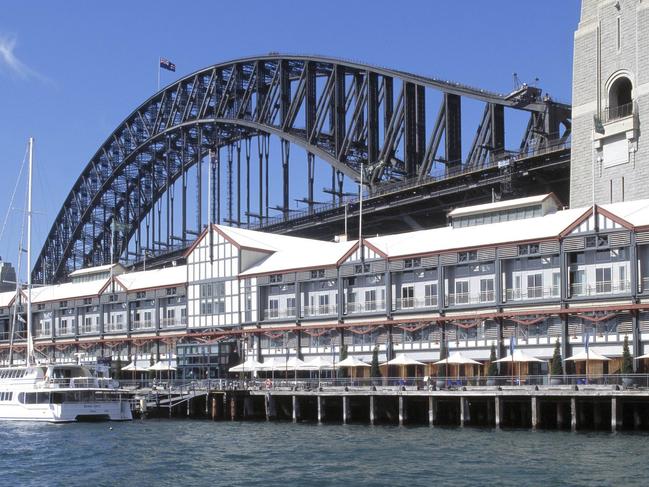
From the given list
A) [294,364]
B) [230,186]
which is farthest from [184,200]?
[294,364]

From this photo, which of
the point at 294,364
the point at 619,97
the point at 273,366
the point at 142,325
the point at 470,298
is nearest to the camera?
the point at 470,298

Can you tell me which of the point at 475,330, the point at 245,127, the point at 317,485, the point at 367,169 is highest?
the point at 245,127

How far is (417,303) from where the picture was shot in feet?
299

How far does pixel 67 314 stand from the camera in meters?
129

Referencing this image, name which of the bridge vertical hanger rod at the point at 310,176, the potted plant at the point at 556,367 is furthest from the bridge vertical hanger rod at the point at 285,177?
the potted plant at the point at 556,367

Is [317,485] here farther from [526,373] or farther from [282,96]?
[282,96]

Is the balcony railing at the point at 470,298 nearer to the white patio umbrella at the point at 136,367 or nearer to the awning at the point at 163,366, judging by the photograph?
the awning at the point at 163,366

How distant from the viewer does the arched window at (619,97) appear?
292ft

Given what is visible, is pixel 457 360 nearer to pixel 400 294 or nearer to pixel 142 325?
pixel 400 294

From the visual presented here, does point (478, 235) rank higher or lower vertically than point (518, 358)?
higher

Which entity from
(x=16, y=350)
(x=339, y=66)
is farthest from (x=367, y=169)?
(x=16, y=350)

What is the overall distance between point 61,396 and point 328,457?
34.7m

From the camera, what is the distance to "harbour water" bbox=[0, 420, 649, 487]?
168 feet

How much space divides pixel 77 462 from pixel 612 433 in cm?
3055
